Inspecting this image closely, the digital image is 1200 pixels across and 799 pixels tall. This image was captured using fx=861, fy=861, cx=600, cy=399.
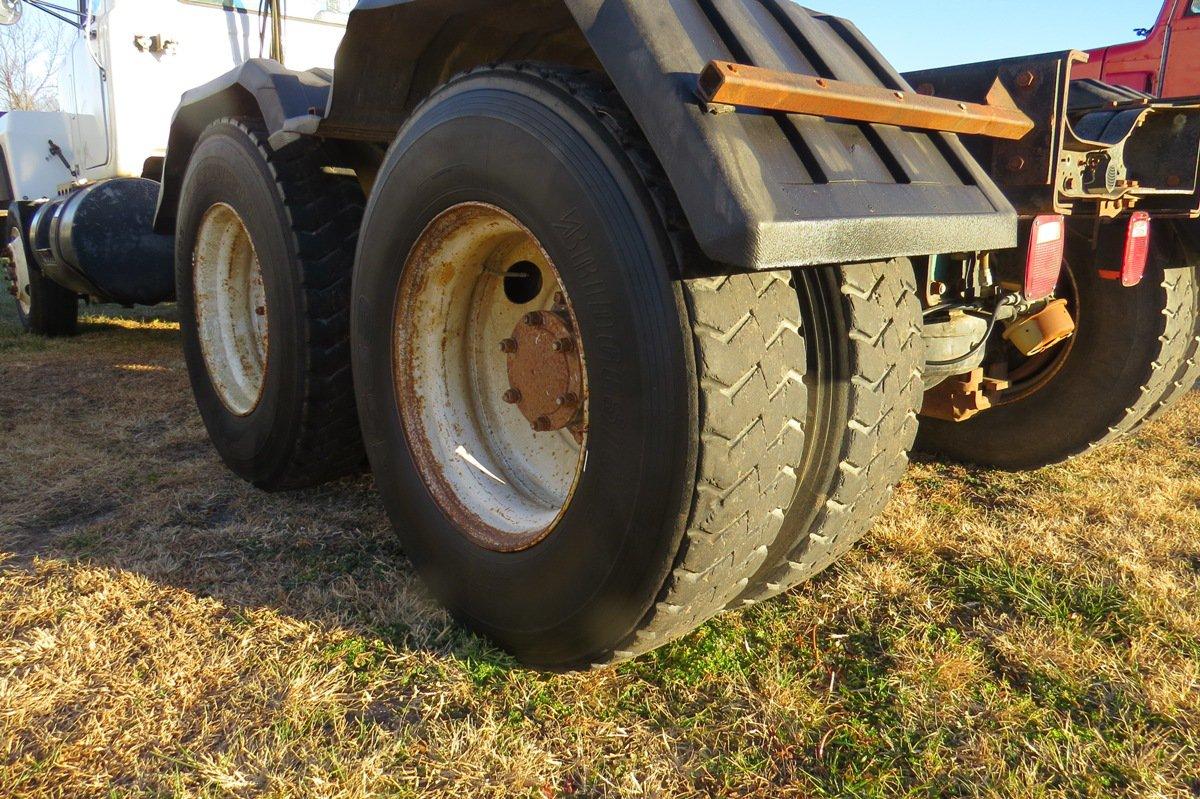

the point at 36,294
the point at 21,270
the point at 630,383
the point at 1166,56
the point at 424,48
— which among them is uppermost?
the point at 1166,56

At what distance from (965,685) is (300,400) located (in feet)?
6.64

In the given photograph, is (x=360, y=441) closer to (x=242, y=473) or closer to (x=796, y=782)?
(x=242, y=473)

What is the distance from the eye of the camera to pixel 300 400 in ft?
8.89

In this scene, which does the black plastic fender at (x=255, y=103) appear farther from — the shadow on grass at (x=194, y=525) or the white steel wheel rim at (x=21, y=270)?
the white steel wheel rim at (x=21, y=270)

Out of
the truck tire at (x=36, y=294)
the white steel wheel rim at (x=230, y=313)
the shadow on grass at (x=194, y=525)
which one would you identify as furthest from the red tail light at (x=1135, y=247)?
the truck tire at (x=36, y=294)

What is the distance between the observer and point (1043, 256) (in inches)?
77.6

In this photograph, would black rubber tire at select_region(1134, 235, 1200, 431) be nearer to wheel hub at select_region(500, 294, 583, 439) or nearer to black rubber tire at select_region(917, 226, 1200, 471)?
black rubber tire at select_region(917, 226, 1200, 471)

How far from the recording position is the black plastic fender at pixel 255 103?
2.59 metres

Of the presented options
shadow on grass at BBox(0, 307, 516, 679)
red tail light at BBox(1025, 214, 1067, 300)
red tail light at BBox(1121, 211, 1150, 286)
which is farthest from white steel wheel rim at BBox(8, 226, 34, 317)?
red tail light at BBox(1121, 211, 1150, 286)

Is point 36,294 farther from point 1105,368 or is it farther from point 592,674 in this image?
point 1105,368

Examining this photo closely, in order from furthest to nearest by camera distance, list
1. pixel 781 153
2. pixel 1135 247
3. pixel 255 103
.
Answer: pixel 255 103 < pixel 1135 247 < pixel 781 153

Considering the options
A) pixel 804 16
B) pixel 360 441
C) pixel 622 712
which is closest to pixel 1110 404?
pixel 804 16

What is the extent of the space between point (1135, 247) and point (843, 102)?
1.36m

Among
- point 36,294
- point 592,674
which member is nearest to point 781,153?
point 592,674
